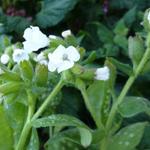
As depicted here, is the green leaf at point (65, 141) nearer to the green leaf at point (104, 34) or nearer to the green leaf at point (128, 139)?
the green leaf at point (128, 139)

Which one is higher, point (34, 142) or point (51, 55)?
point (51, 55)

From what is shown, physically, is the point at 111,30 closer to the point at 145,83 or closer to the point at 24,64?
the point at 145,83

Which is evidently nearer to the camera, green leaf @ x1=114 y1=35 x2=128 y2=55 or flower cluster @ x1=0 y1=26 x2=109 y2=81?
flower cluster @ x1=0 y1=26 x2=109 y2=81

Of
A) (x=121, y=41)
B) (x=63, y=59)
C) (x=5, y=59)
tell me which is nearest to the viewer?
(x=63, y=59)

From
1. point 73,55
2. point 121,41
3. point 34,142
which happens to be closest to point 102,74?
point 73,55

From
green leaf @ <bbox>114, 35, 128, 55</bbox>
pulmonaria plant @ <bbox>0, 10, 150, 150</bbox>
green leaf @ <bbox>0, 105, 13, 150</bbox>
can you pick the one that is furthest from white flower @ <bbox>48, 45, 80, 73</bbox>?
green leaf @ <bbox>114, 35, 128, 55</bbox>

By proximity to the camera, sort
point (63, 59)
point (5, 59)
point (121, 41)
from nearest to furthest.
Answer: point (63, 59)
point (5, 59)
point (121, 41)

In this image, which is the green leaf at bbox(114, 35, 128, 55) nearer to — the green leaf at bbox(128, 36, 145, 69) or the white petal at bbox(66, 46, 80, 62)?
the green leaf at bbox(128, 36, 145, 69)

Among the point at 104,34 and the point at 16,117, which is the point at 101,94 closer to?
the point at 16,117

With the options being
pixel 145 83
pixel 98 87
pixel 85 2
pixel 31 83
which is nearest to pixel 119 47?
pixel 145 83
